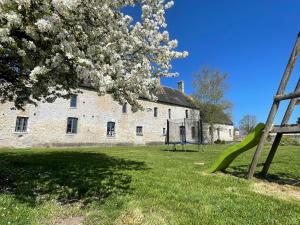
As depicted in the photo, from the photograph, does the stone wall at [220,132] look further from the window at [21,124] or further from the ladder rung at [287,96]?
the ladder rung at [287,96]

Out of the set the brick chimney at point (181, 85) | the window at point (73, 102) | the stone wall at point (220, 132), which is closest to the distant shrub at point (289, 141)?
the stone wall at point (220, 132)

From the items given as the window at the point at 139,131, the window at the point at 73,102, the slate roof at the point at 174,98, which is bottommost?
the window at the point at 139,131

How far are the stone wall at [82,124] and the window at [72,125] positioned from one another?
372mm

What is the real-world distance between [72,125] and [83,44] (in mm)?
22426

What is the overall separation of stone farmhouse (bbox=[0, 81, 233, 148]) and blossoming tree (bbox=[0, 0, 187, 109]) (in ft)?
34.4

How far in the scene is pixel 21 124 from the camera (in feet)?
73.4

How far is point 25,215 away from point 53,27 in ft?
10.1

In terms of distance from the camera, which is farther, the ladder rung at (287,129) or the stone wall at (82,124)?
the stone wall at (82,124)

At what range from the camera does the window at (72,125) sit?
25625mm

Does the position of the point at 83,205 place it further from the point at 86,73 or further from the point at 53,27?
the point at 53,27

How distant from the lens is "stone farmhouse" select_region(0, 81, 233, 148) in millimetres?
22094

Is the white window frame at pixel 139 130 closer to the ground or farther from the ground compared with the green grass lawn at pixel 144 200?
farther from the ground

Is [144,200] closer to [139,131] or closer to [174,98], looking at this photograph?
[139,131]

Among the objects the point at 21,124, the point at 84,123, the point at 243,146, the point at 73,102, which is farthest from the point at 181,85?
the point at 243,146
